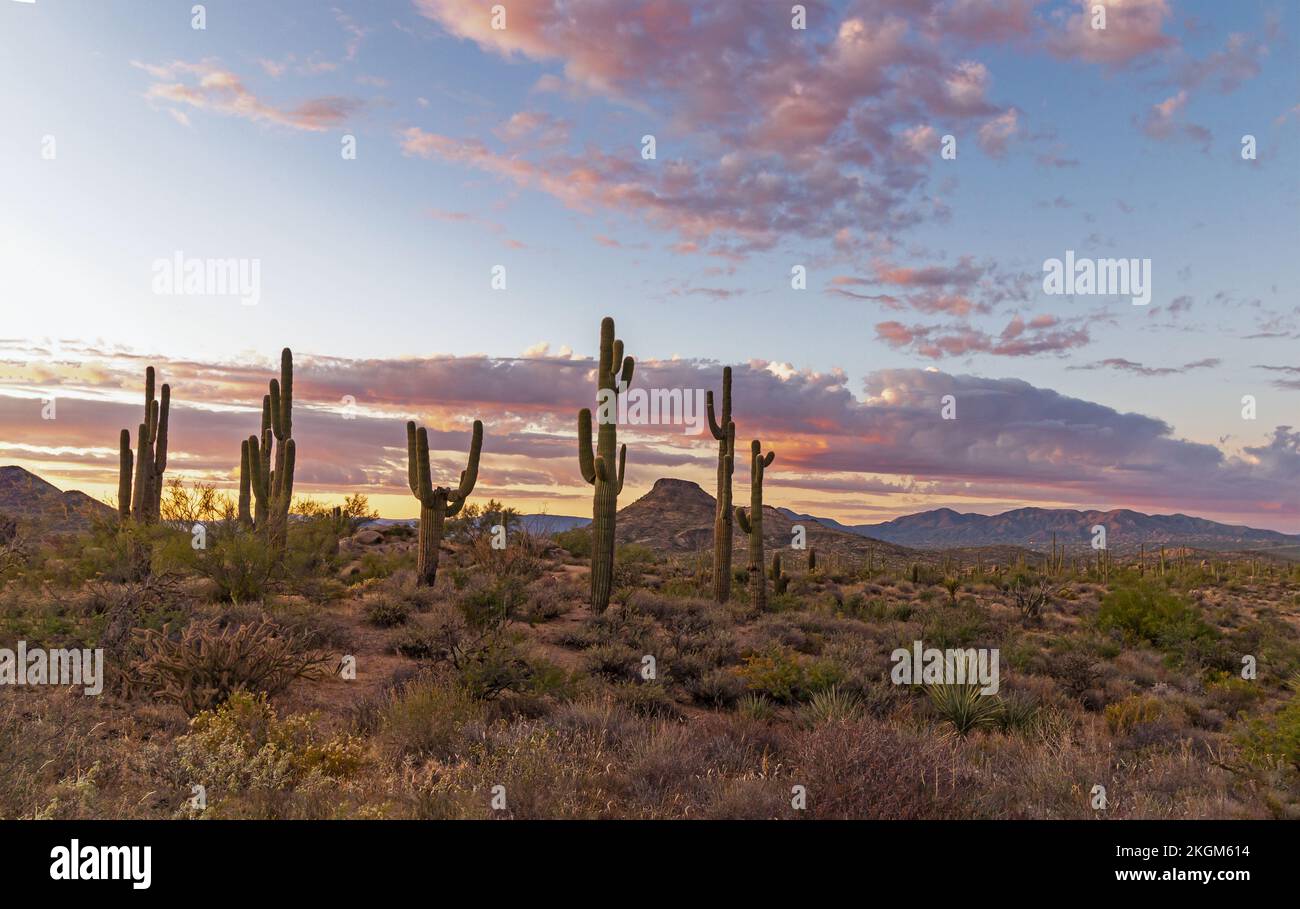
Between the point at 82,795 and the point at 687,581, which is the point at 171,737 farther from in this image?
the point at 687,581

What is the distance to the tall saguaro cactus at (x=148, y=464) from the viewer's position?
2561 centimetres

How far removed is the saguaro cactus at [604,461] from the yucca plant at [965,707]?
914cm

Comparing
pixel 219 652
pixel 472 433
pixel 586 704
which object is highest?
pixel 472 433

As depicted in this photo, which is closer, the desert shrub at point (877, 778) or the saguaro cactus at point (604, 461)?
the desert shrub at point (877, 778)

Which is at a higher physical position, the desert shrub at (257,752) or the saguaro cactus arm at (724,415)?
the saguaro cactus arm at (724,415)

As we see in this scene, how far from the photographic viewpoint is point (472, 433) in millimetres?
21984

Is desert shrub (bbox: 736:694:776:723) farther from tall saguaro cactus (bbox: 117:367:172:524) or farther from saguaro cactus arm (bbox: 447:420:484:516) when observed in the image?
tall saguaro cactus (bbox: 117:367:172:524)

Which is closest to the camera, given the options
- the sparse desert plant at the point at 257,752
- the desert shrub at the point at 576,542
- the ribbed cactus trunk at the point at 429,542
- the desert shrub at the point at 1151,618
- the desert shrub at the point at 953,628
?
the sparse desert plant at the point at 257,752

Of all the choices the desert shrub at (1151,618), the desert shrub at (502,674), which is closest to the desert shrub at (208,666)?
the desert shrub at (502,674)

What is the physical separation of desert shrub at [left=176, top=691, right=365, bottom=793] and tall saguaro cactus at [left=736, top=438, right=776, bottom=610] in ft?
48.1

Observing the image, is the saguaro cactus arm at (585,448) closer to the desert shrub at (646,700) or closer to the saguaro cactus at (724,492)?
the saguaro cactus at (724,492)
